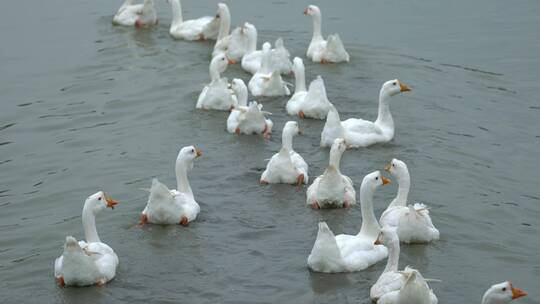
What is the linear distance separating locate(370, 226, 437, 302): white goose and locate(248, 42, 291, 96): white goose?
8041 millimetres

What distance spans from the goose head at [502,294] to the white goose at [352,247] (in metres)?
2.17

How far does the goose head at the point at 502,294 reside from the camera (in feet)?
38.1

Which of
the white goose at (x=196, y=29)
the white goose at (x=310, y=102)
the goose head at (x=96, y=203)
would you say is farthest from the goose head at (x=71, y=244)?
the white goose at (x=196, y=29)

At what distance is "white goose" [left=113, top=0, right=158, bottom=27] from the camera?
26.6 meters

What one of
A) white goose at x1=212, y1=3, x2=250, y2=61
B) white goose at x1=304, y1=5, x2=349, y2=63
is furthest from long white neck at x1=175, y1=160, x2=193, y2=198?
white goose at x1=212, y1=3, x2=250, y2=61

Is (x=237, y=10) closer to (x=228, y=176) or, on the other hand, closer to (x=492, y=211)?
(x=228, y=176)

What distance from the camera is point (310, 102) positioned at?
19.3m

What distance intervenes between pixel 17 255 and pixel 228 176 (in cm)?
379

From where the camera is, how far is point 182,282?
43.6 ft

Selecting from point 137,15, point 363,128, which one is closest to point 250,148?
point 363,128

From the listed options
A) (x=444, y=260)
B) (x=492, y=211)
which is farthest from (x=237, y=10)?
(x=444, y=260)

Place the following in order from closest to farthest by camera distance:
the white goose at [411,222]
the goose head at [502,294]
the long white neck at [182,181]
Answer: the goose head at [502,294] → the white goose at [411,222] → the long white neck at [182,181]

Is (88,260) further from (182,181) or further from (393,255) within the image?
(393,255)

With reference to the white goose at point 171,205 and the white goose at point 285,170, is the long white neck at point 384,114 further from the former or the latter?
the white goose at point 171,205
